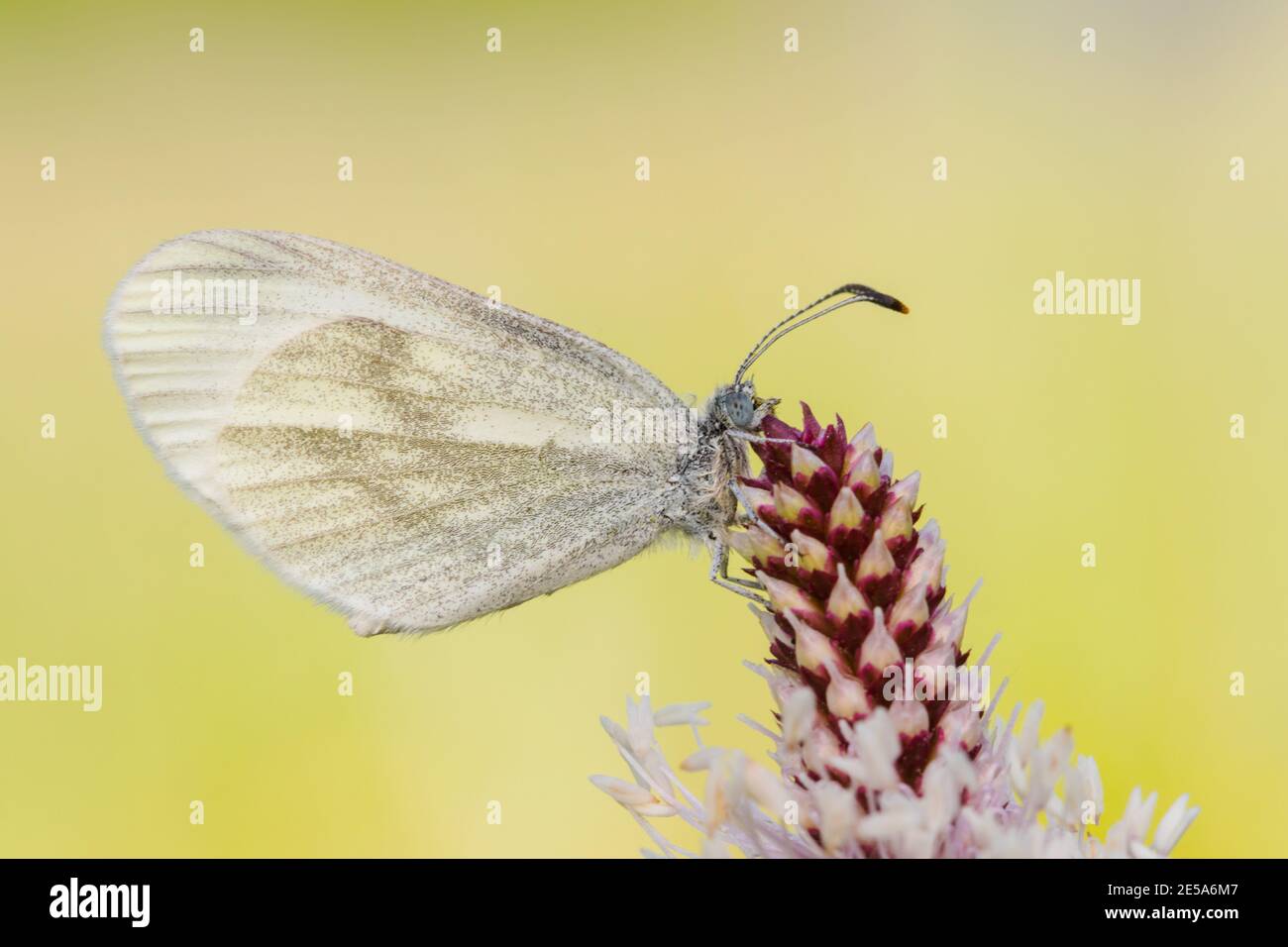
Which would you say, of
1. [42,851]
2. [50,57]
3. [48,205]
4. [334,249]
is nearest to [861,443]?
[334,249]

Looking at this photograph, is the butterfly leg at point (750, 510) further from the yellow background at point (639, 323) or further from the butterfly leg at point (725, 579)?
the yellow background at point (639, 323)

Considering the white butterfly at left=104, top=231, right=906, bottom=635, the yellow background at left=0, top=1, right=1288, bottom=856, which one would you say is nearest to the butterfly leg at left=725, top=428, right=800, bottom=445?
the white butterfly at left=104, top=231, right=906, bottom=635

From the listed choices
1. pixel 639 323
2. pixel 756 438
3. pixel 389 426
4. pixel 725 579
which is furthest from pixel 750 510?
pixel 639 323

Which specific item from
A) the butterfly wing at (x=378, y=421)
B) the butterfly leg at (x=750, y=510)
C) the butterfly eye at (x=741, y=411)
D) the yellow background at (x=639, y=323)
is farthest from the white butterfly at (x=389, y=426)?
the yellow background at (x=639, y=323)

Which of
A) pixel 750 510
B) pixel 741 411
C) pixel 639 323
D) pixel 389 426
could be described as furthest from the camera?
pixel 639 323

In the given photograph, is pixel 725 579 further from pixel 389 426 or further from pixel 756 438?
pixel 389 426

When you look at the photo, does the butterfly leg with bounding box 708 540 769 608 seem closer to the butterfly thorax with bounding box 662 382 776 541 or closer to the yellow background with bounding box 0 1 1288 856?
the butterfly thorax with bounding box 662 382 776 541

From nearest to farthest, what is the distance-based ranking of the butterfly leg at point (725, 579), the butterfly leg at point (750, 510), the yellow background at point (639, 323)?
1. the butterfly leg at point (750, 510)
2. the butterfly leg at point (725, 579)
3. the yellow background at point (639, 323)
